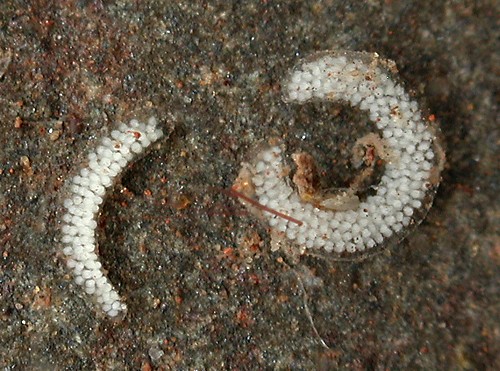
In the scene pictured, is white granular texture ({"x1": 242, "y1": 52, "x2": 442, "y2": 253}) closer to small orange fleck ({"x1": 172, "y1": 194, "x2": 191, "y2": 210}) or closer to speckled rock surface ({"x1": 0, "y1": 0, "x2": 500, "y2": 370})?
speckled rock surface ({"x1": 0, "y1": 0, "x2": 500, "y2": 370})

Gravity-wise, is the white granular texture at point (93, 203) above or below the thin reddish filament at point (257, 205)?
below

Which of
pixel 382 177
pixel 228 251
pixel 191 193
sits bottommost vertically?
pixel 228 251

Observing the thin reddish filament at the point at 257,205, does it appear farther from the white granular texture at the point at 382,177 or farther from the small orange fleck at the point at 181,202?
the small orange fleck at the point at 181,202

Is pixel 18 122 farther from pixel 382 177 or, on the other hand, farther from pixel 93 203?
pixel 382 177

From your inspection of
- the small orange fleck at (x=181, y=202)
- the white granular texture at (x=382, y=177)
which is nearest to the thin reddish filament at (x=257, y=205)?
the white granular texture at (x=382, y=177)

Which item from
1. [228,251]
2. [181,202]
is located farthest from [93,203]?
[228,251]

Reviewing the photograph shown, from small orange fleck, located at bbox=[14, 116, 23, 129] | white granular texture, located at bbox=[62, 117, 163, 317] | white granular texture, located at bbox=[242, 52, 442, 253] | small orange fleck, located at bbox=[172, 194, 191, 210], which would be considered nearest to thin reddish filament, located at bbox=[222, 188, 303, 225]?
white granular texture, located at bbox=[242, 52, 442, 253]
